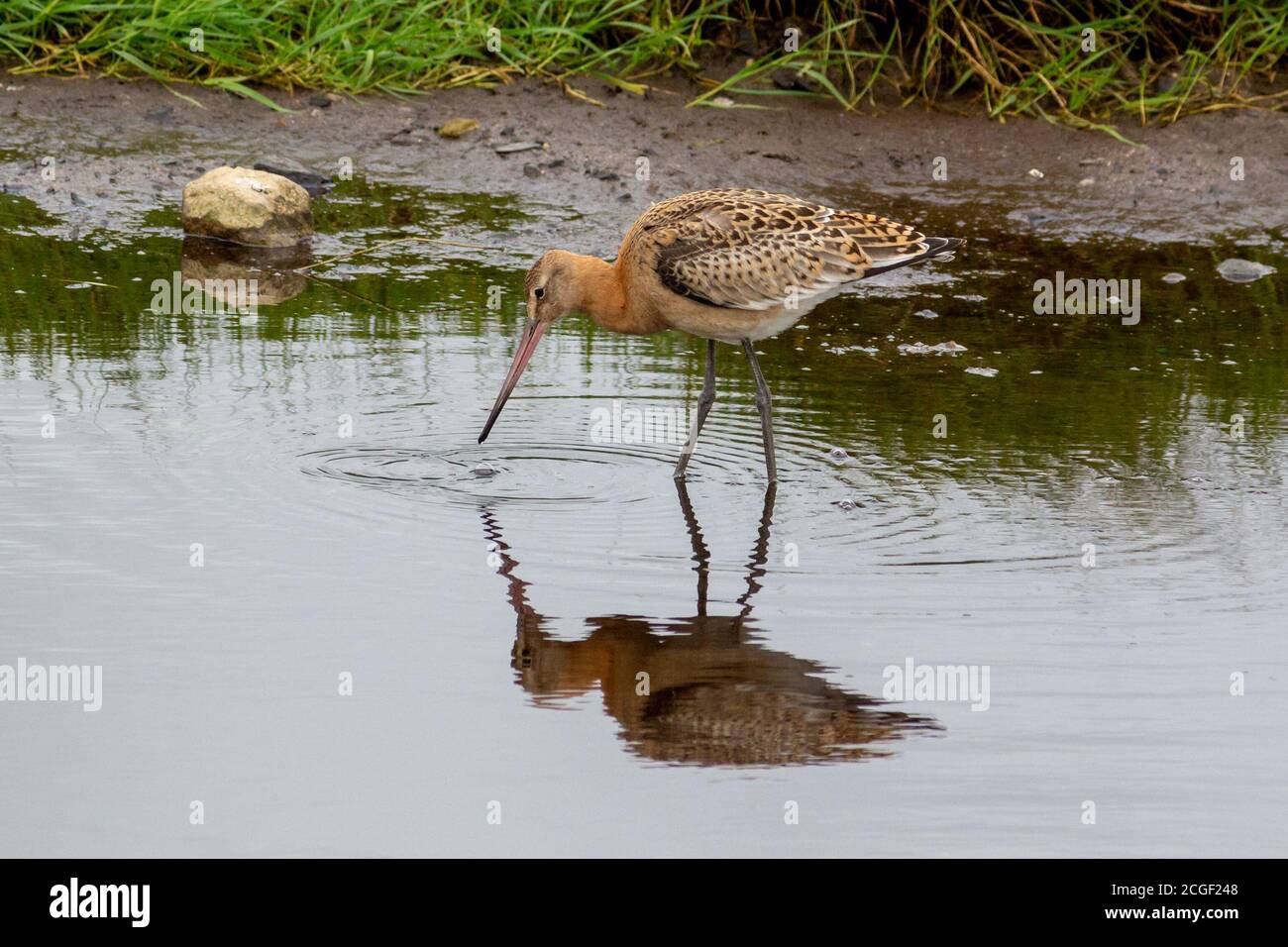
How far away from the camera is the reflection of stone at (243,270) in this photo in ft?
30.9

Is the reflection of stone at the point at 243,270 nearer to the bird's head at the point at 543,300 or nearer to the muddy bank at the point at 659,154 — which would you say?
the muddy bank at the point at 659,154

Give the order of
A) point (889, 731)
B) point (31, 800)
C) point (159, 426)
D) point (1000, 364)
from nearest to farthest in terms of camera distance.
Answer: point (31, 800) → point (889, 731) → point (159, 426) → point (1000, 364)

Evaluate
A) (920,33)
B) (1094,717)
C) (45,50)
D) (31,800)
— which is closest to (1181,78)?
(920,33)

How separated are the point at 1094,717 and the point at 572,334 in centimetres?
445

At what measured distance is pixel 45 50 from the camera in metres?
11.8

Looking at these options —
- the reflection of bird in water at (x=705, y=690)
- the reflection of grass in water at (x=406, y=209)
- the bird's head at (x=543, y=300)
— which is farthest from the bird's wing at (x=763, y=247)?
the reflection of grass in water at (x=406, y=209)

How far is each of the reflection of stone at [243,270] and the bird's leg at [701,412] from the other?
2533 mm

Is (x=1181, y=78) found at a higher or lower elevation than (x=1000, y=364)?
higher

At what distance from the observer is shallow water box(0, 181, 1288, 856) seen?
4707 mm

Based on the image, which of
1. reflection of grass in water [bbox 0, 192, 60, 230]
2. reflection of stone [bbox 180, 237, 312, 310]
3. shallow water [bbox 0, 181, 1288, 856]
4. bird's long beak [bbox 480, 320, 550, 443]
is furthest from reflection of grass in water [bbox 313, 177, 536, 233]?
bird's long beak [bbox 480, 320, 550, 443]

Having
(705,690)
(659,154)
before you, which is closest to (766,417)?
(705,690)

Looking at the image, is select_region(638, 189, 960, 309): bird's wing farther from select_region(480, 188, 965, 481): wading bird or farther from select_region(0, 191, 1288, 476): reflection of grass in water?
select_region(0, 191, 1288, 476): reflection of grass in water

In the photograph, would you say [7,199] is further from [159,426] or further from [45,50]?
[159,426]

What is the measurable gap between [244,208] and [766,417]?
12.7ft
